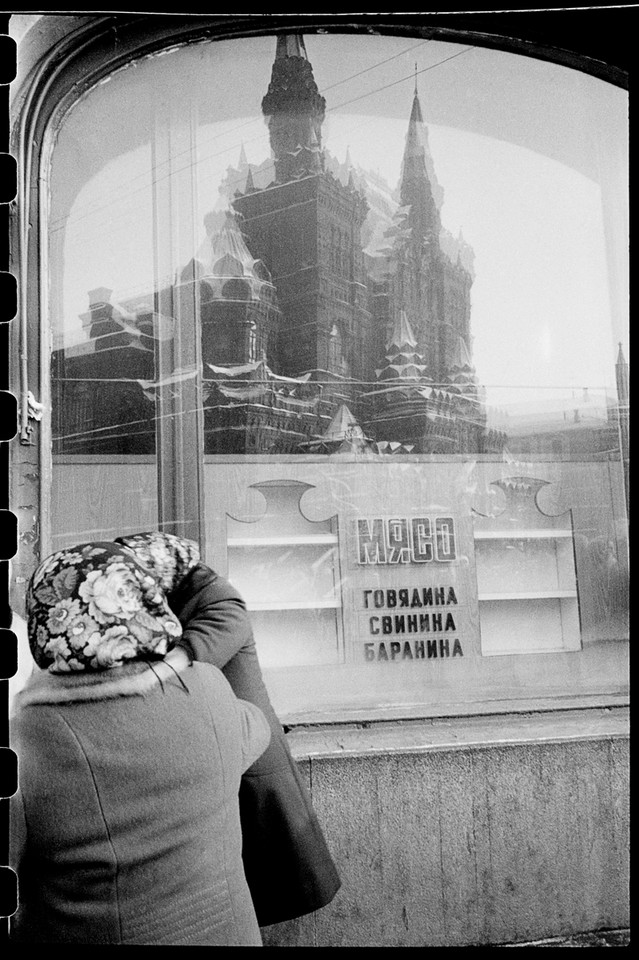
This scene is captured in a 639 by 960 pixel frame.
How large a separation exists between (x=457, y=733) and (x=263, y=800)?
90 centimetres

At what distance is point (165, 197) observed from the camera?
3.06 meters

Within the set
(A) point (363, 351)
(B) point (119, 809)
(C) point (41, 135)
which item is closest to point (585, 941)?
(B) point (119, 809)

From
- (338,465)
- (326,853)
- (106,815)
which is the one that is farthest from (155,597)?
(338,465)

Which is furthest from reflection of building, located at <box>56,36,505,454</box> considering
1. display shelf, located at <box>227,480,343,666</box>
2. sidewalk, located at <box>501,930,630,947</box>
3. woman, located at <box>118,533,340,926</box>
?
sidewalk, located at <box>501,930,630,947</box>

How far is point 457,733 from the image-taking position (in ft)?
9.70

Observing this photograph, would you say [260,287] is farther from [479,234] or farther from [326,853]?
[326,853]

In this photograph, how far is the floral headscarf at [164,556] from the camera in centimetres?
244

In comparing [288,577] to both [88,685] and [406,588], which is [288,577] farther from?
[88,685]

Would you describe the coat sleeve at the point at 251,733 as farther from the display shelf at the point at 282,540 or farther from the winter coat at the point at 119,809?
the display shelf at the point at 282,540

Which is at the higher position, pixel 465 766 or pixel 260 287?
pixel 260 287

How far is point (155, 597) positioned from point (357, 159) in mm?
2171

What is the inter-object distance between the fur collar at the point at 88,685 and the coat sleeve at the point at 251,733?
0.91 ft

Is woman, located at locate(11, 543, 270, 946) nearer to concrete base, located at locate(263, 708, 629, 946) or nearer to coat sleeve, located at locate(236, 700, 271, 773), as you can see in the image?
coat sleeve, located at locate(236, 700, 271, 773)

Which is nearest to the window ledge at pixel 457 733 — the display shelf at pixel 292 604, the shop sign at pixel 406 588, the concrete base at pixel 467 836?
the concrete base at pixel 467 836
